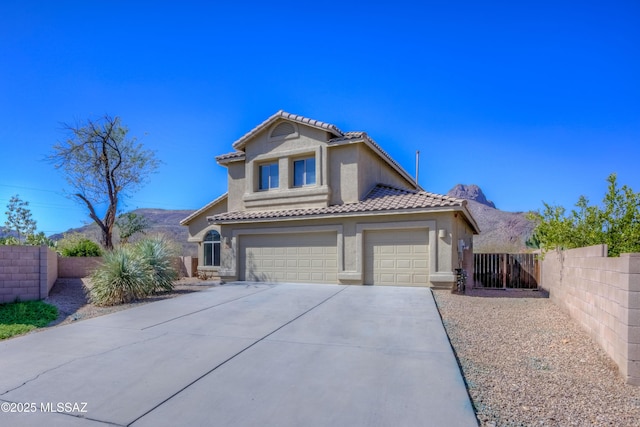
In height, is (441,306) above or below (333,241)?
below

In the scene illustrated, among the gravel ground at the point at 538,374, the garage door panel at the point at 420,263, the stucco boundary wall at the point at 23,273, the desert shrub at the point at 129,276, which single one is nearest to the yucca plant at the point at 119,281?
A: the desert shrub at the point at 129,276

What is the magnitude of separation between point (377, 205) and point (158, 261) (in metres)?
8.75

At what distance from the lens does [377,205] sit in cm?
1497

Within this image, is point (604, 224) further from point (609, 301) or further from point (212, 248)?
point (212, 248)

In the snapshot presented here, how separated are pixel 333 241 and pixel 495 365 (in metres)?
10.2

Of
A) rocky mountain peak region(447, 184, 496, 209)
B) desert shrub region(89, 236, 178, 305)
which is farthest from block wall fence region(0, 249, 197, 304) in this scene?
rocky mountain peak region(447, 184, 496, 209)

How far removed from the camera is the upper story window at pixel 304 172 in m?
17.2

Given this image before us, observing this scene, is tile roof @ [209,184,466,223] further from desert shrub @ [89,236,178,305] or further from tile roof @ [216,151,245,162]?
desert shrub @ [89,236,178,305]

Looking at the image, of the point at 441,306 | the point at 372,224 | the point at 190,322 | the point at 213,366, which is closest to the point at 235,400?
the point at 213,366

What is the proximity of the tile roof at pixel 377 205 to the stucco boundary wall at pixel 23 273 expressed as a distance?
7060mm

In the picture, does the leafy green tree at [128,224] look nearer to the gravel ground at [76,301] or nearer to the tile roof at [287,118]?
the gravel ground at [76,301]

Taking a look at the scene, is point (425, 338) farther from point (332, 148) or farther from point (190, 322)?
point (332, 148)

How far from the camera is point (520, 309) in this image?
11328mm

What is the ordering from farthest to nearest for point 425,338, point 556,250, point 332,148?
1. point 332,148
2. point 556,250
3. point 425,338
